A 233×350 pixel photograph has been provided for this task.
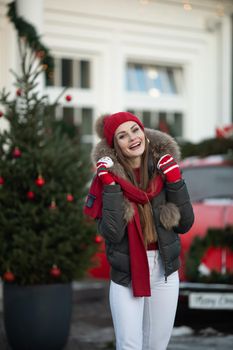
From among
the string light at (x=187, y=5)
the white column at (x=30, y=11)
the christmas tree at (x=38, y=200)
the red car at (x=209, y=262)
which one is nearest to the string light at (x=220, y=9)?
the string light at (x=187, y=5)

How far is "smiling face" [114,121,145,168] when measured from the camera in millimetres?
3559

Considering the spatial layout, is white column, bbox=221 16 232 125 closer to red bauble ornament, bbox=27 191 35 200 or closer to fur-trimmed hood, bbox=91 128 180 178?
red bauble ornament, bbox=27 191 35 200

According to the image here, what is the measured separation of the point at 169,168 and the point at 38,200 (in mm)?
1857

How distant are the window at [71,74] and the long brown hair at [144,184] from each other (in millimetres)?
7282

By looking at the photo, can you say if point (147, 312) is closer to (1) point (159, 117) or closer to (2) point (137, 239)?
(2) point (137, 239)

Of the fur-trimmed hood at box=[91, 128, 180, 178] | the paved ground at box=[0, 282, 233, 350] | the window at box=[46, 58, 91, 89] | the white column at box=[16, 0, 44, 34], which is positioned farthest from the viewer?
the window at box=[46, 58, 91, 89]

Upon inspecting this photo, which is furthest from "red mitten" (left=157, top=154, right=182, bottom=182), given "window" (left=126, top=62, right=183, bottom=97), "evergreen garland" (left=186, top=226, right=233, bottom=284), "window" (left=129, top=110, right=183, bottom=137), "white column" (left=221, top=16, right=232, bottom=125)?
"white column" (left=221, top=16, right=232, bottom=125)

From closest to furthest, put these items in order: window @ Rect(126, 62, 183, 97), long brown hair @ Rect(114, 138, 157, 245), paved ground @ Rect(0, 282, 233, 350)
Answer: long brown hair @ Rect(114, 138, 157, 245)
paved ground @ Rect(0, 282, 233, 350)
window @ Rect(126, 62, 183, 97)

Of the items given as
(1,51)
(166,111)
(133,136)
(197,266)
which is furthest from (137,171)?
(166,111)

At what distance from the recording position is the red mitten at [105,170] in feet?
11.2

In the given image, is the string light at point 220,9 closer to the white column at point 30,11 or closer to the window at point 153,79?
the window at point 153,79

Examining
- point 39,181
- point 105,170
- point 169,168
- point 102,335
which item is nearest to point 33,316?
point 39,181

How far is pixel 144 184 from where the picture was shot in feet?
11.7

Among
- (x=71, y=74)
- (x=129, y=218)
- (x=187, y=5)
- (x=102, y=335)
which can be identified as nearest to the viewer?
(x=129, y=218)
